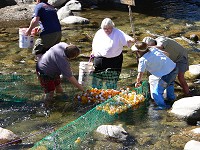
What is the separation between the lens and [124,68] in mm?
11492

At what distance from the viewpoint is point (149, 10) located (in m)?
20.3

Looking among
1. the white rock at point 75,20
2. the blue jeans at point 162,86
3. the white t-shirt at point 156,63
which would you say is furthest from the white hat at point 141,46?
the white rock at point 75,20

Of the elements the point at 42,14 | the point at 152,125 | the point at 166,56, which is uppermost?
the point at 42,14

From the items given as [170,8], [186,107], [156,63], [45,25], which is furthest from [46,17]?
[170,8]

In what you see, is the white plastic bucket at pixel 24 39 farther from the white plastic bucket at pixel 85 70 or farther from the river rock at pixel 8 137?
the river rock at pixel 8 137

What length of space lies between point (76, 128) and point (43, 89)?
2250mm

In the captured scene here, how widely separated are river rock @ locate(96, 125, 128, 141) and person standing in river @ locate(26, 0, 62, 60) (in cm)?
278

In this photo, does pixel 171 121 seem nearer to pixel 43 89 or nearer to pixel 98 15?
pixel 43 89

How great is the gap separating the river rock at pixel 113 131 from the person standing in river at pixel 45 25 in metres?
2.78

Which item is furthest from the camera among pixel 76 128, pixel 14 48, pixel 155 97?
pixel 14 48

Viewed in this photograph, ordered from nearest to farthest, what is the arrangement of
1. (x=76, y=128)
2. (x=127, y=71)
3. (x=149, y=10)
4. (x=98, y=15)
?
1. (x=76, y=128)
2. (x=127, y=71)
3. (x=98, y=15)
4. (x=149, y=10)

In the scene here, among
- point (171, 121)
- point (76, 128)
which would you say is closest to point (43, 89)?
point (76, 128)

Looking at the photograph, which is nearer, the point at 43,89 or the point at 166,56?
the point at 166,56

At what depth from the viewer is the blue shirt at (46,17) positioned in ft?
30.0
